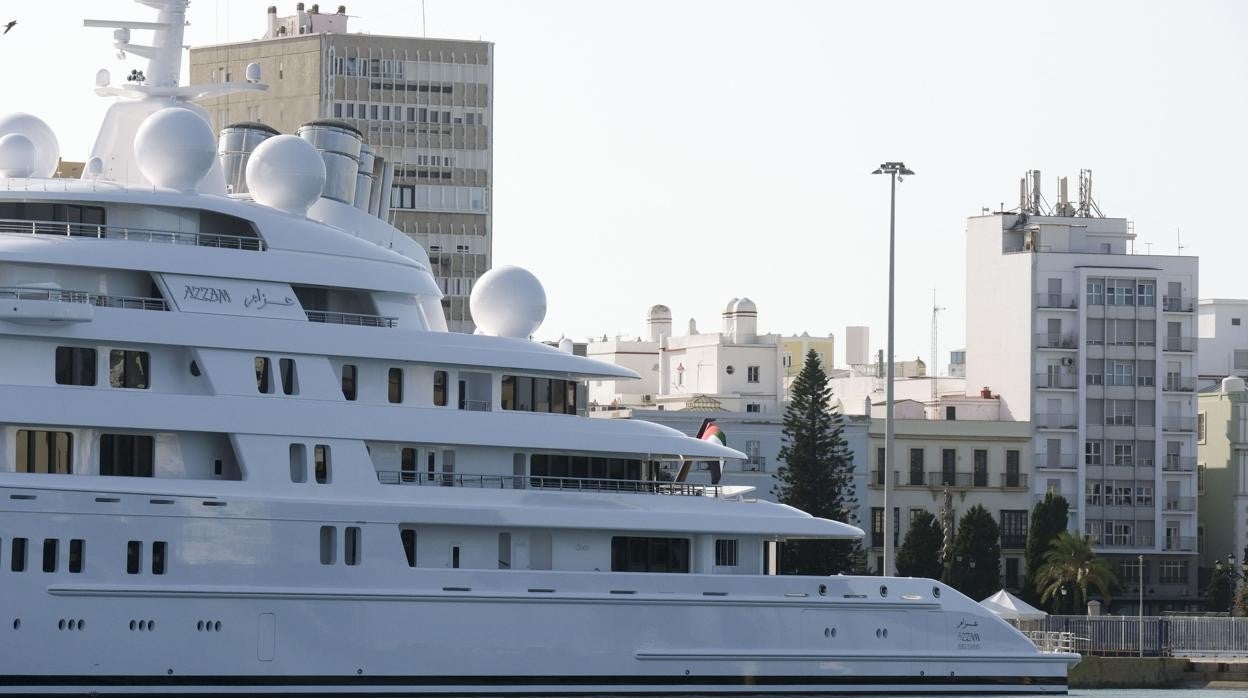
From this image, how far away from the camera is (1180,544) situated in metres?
68.4

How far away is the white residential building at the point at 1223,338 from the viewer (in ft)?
271

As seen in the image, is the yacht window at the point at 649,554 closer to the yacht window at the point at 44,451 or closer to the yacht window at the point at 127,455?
the yacht window at the point at 127,455

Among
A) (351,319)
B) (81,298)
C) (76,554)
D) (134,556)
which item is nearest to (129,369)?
(81,298)

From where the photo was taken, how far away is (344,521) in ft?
95.0

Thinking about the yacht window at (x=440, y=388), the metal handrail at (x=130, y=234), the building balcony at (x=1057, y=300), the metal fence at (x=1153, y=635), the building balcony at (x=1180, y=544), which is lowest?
the metal fence at (x=1153, y=635)

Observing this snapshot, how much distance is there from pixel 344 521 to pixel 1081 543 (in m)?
33.9

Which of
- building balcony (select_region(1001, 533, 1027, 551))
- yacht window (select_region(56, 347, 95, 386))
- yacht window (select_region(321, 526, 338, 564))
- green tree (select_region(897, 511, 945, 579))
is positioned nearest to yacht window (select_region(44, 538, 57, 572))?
yacht window (select_region(56, 347, 95, 386))

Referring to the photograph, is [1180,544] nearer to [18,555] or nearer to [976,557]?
[976,557]

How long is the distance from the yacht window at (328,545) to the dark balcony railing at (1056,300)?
4245cm

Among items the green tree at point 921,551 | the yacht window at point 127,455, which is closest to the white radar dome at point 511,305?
the yacht window at point 127,455

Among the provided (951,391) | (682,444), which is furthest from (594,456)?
(951,391)

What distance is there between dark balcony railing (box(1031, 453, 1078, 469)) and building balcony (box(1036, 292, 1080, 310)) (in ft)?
15.5

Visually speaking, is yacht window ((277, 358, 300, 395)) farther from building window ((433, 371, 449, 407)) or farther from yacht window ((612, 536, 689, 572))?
yacht window ((612, 536, 689, 572))

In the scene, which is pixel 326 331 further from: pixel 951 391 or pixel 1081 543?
pixel 951 391
